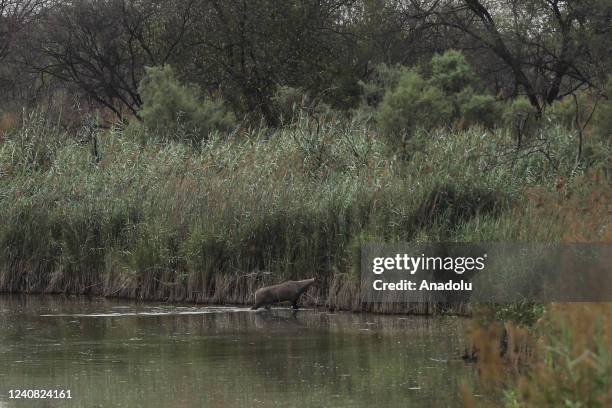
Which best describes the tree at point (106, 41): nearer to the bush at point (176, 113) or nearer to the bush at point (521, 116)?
the bush at point (176, 113)

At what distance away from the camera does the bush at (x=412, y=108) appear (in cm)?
2028

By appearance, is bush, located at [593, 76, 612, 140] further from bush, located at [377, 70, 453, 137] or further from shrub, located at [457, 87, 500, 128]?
shrub, located at [457, 87, 500, 128]

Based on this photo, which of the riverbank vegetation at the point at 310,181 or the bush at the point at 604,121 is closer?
the riverbank vegetation at the point at 310,181

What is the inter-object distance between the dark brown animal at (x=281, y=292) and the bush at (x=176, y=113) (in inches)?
299

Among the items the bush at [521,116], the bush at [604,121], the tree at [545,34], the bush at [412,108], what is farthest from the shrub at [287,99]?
the bush at [604,121]

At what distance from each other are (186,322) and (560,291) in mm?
5749

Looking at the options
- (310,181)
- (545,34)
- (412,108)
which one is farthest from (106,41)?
(310,181)

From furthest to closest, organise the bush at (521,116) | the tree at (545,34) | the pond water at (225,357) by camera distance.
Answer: the tree at (545,34), the bush at (521,116), the pond water at (225,357)

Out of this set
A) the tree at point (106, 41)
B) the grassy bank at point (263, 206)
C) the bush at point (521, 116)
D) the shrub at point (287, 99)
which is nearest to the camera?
the grassy bank at point (263, 206)

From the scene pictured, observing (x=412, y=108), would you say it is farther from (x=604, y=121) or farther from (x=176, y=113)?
(x=176, y=113)

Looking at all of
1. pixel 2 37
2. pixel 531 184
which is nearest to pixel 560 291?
pixel 531 184

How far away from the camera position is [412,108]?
20.9m

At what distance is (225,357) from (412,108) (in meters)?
8.91

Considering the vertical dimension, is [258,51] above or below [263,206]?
above
